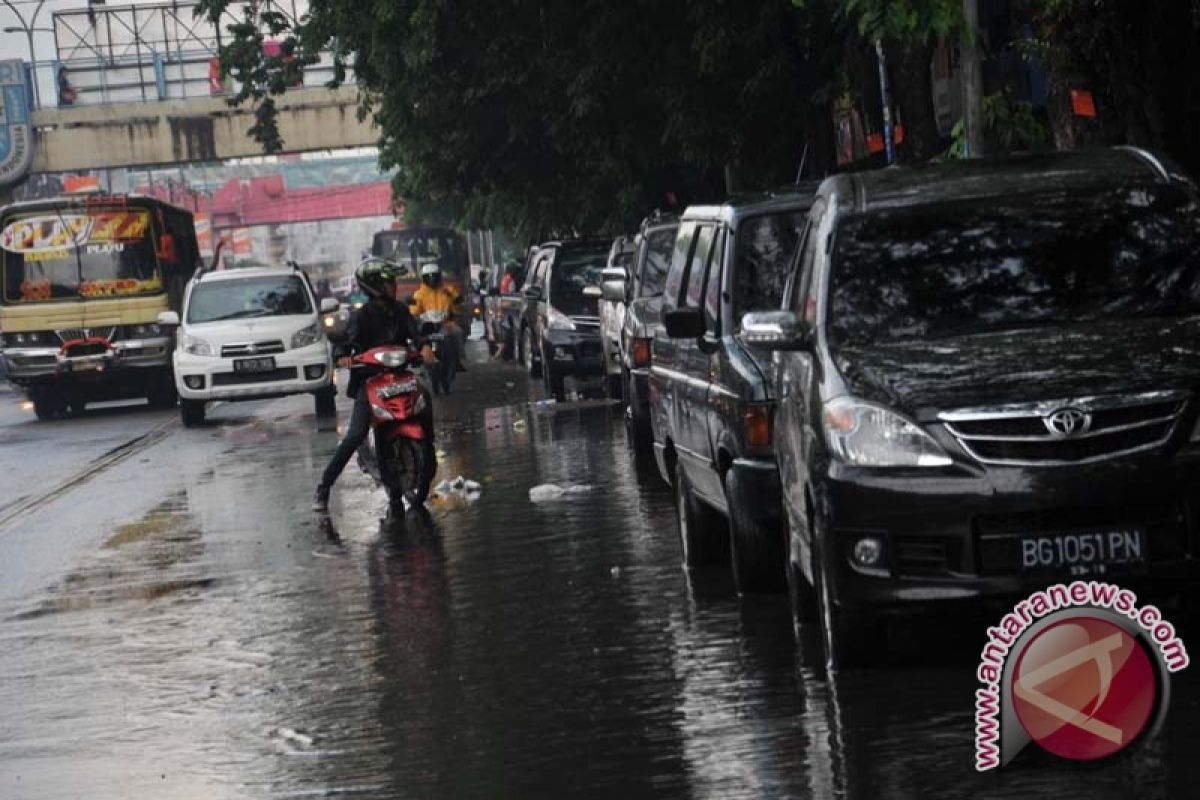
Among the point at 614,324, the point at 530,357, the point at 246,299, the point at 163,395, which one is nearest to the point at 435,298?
the point at 246,299

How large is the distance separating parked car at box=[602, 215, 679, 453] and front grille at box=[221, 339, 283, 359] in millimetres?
10674

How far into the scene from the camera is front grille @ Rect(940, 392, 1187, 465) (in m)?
8.03

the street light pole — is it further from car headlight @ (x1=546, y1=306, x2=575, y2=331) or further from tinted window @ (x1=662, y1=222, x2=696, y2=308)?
tinted window @ (x1=662, y1=222, x2=696, y2=308)

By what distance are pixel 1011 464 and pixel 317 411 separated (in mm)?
23396

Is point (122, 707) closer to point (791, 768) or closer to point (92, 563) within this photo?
point (791, 768)

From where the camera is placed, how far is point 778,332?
9.00m

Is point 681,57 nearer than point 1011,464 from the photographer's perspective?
No

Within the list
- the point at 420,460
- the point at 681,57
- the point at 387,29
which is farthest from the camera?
the point at 387,29

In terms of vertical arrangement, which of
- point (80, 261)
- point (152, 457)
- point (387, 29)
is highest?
point (387, 29)

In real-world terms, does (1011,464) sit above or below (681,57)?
below

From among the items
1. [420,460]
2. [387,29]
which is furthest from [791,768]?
[387,29]

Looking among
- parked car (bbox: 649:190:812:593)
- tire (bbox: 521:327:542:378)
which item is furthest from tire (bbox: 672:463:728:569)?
tire (bbox: 521:327:542:378)

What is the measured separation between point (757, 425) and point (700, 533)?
2.18 meters

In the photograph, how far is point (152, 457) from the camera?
25297mm
